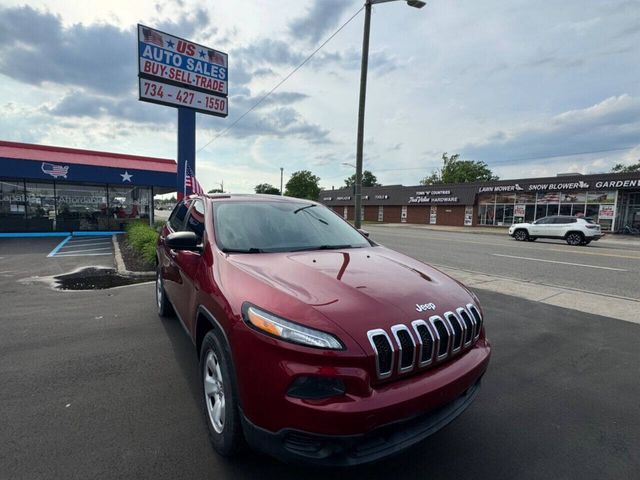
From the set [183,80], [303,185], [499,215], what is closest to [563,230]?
[499,215]

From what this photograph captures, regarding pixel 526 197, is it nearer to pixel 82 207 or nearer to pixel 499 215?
pixel 499 215

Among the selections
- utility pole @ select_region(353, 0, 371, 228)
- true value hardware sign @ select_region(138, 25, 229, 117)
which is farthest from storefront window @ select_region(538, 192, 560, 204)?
true value hardware sign @ select_region(138, 25, 229, 117)

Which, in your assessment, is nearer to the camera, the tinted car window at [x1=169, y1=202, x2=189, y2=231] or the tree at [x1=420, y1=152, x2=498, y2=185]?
the tinted car window at [x1=169, y1=202, x2=189, y2=231]

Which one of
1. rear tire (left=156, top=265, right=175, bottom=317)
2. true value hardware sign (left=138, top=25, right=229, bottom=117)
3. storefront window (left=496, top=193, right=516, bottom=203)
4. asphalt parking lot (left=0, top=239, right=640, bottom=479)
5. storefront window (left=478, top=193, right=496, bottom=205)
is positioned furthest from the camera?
storefront window (left=478, top=193, right=496, bottom=205)

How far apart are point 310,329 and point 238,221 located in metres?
1.66

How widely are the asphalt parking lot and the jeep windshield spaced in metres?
1.40

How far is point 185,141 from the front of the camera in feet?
41.7

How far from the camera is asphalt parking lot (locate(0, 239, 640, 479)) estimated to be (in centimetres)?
230

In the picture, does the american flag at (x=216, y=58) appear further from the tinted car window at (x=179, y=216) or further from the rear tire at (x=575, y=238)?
the rear tire at (x=575, y=238)

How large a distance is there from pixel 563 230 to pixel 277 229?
21.7 metres

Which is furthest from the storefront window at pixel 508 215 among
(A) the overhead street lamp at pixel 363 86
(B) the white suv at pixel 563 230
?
(A) the overhead street lamp at pixel 363 86

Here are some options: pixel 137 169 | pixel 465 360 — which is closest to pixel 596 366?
pixel 465 360

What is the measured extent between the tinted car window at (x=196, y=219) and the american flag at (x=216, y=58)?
11.1 m

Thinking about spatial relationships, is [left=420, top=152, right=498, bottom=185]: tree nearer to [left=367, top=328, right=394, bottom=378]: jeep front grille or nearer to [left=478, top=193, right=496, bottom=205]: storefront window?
[left=478, top=193, right=496, bottom=205]: storefront window
